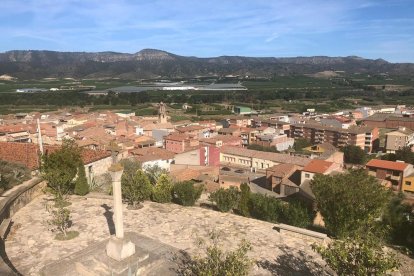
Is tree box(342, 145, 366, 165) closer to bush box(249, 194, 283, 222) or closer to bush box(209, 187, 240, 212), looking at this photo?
bush box(249, 194, 283, 222)

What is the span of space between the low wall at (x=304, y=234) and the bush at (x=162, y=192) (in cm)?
484

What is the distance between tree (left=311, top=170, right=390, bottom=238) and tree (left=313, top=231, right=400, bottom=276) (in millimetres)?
4264

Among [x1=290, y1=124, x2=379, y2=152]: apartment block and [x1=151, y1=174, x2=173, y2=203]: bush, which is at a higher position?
[x1=151, y1=174, x2=173, y2=203]: bush

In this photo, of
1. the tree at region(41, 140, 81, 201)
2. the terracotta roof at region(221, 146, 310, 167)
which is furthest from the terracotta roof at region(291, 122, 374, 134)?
the tree at region(41, 140, 81, 201)

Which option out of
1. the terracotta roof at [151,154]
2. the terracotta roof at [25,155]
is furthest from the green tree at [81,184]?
the terracotta roof at [151,154]

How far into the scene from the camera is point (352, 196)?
39.0 ft

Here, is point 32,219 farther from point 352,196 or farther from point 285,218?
point 352,196

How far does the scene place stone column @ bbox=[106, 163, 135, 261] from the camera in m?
9.18

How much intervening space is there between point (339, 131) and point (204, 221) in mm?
60438

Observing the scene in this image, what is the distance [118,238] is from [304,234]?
20.6 feet

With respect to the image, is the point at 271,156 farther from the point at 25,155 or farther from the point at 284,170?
the point at 25,155

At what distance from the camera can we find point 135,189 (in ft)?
48.4

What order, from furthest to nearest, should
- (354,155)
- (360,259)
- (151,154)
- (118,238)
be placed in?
(354,155) → (151,154) → (118,238) → (360,259)

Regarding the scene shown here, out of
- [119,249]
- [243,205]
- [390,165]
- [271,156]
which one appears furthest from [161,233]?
[390,165]
